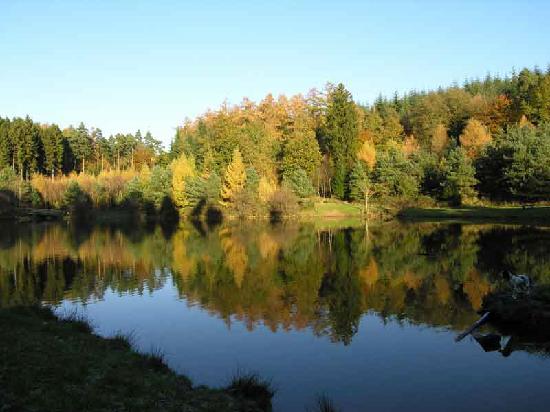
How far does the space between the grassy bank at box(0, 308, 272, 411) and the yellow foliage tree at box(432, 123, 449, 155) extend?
249 ft

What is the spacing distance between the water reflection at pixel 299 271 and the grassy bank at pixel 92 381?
5930 mm

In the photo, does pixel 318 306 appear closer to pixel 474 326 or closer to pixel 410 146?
pixel 474 326

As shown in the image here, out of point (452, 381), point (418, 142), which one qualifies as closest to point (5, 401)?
point (452, 381)

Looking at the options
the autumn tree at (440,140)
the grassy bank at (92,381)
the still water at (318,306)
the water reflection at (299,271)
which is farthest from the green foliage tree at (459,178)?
the grassy bank at (92,381)

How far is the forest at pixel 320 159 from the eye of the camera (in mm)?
61625

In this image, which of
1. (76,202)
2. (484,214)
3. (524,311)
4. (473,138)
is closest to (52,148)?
(76,202)

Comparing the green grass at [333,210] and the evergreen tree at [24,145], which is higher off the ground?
the evergreen tree at [24,145]

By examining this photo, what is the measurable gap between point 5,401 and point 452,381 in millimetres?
9050

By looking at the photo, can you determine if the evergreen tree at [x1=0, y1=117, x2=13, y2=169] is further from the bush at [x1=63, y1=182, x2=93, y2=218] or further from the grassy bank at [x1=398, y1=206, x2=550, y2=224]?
the grassy bank at [x1=398, y1=206, x2=550, y2=224]

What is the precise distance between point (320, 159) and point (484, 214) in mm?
25919

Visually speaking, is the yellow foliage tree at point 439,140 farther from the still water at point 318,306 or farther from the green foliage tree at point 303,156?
the still water at point 318,306

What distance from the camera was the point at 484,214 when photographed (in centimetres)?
5694

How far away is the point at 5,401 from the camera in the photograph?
735 centimetres

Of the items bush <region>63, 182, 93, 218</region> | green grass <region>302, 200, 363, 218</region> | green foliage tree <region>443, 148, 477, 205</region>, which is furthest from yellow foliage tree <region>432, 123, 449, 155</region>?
bush <region>63, 182, 93, 218</region>
